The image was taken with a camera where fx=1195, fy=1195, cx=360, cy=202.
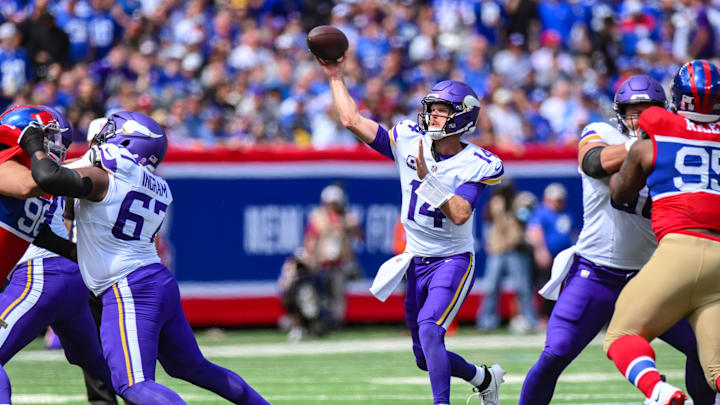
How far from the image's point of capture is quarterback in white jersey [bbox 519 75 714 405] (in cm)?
582

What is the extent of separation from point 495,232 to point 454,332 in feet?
3.92

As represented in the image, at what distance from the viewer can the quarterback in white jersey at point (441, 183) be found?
6215 mm

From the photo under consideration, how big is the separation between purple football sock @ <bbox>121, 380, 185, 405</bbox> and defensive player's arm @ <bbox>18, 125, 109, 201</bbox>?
33.6 inches

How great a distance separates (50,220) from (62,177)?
1.00 meters

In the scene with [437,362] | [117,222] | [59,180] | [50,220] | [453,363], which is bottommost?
[453,363]

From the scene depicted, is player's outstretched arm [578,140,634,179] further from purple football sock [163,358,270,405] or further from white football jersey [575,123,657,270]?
purple football sock [163,358,270,405]

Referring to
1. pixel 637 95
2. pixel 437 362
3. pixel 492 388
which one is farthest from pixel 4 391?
pixel 637 95

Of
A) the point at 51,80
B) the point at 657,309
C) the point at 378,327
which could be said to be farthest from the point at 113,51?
the point at 657,309

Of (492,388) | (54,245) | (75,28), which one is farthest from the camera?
(75,28)

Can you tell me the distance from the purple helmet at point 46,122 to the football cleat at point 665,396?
9.79ft

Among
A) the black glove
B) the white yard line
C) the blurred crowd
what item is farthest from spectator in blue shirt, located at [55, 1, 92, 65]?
the black glove

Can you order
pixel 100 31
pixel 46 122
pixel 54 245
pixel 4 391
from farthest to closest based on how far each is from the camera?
pixel 100 31 < pixel 54 245 < pixel 46 122 < pixel 4 391

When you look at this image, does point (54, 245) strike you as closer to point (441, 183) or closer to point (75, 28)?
point (441, 183)

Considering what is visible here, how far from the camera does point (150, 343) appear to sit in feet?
17.4
